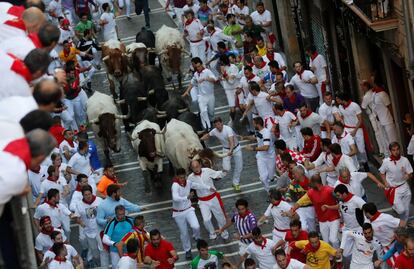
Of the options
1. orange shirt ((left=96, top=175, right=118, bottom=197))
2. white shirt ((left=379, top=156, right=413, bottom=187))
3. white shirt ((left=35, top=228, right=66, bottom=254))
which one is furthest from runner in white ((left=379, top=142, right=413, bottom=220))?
white shirt ((left=35, top=228, right=66, bottom=254))

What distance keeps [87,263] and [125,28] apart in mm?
16470

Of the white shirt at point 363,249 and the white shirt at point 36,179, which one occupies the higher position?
the white shirt at point 36,179

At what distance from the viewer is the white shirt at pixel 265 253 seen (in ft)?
71.9

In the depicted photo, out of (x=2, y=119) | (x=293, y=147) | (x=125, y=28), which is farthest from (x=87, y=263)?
(x=125, y=28)

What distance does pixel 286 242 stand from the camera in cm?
2188

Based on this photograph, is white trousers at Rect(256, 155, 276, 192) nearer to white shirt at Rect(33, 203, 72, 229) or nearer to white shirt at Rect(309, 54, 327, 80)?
white shirt at Rect(309, 54, 327, 80)

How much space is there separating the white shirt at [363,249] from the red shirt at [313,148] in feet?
13.5

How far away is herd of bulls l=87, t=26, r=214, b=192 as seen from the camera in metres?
27.9

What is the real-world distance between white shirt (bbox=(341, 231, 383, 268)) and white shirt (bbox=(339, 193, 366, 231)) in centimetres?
64

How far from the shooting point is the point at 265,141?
26.3 meters

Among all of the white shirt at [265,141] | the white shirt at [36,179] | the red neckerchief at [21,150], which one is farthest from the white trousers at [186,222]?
the red neckerchief at [21,150]

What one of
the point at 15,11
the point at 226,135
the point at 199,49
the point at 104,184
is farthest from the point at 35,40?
the point at 199,49

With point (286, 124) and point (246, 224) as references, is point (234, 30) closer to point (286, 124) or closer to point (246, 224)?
point (286, 124)

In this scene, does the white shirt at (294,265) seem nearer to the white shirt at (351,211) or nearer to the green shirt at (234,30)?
the white shirt at (351,211)
